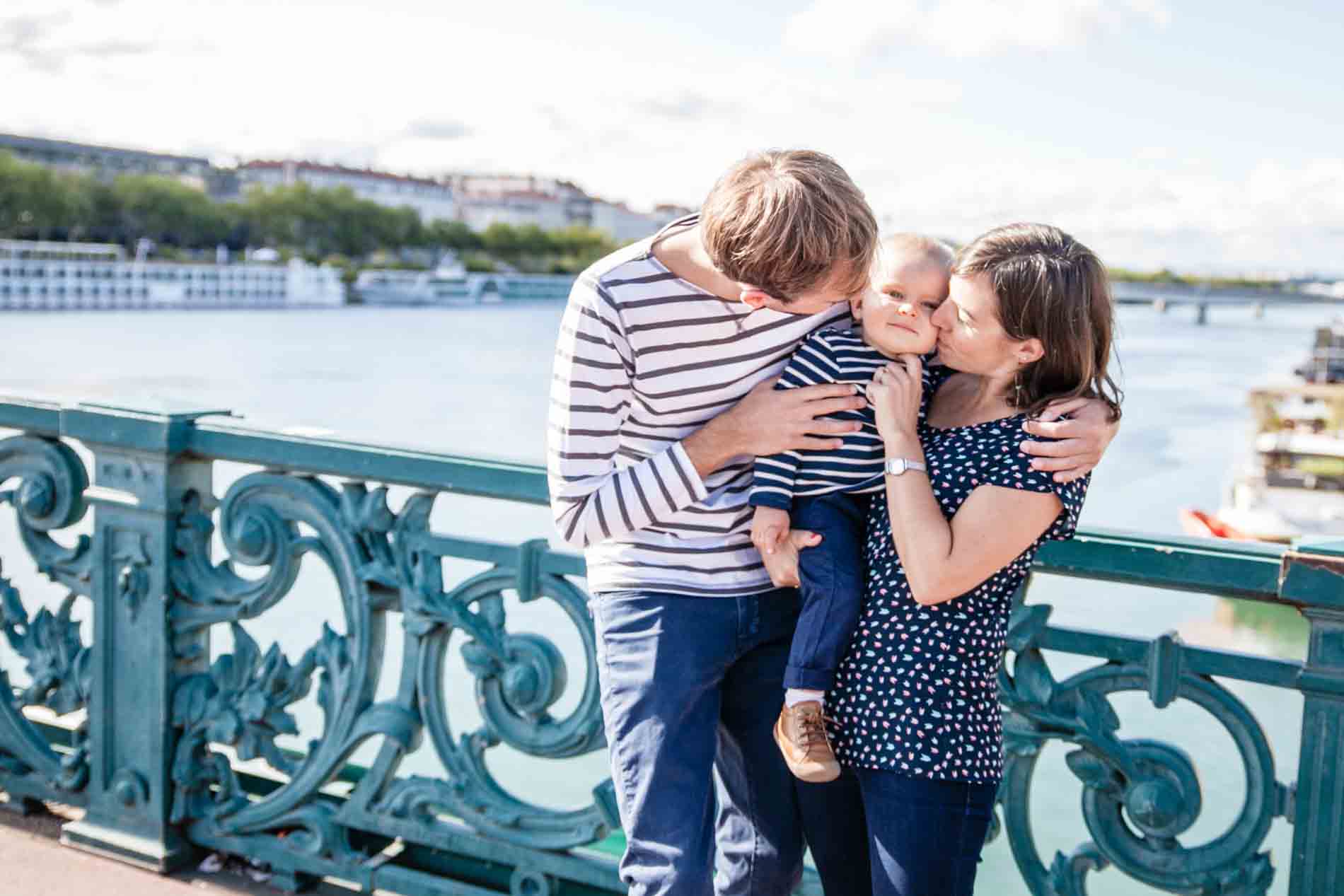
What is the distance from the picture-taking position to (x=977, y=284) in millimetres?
1471

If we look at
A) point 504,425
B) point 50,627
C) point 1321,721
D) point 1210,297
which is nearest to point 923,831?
point 1321,721

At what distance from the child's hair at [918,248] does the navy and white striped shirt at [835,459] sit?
4.4 inches

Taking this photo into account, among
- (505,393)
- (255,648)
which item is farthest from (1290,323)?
(255,648)

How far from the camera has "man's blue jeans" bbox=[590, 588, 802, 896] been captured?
161 centimetres

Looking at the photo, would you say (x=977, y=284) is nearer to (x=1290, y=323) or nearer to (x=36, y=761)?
(x=36, y=761)

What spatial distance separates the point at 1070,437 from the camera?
1451mm

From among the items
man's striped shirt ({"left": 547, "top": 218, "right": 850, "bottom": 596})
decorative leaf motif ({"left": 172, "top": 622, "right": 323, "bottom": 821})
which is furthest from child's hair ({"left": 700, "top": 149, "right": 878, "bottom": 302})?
decorative leaf motif ({"left": 172, "top": 622, "right": 323, "bottom": 821})

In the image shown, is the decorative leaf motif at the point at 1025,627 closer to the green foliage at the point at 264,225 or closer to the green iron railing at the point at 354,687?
the green iron railing at the point at 354,687

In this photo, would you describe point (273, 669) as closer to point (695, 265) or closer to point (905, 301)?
point (695, 265)

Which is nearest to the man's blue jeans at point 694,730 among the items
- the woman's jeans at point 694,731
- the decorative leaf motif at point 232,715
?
the woman's jeans at point 694,731

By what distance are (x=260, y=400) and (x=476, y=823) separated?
3485cm

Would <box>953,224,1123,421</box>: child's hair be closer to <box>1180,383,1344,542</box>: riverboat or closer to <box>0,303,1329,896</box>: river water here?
<box>0,303,1329,896</box>: river water

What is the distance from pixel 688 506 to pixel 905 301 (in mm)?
331

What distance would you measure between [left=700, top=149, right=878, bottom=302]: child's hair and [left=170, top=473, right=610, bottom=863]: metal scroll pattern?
0.83 metres
